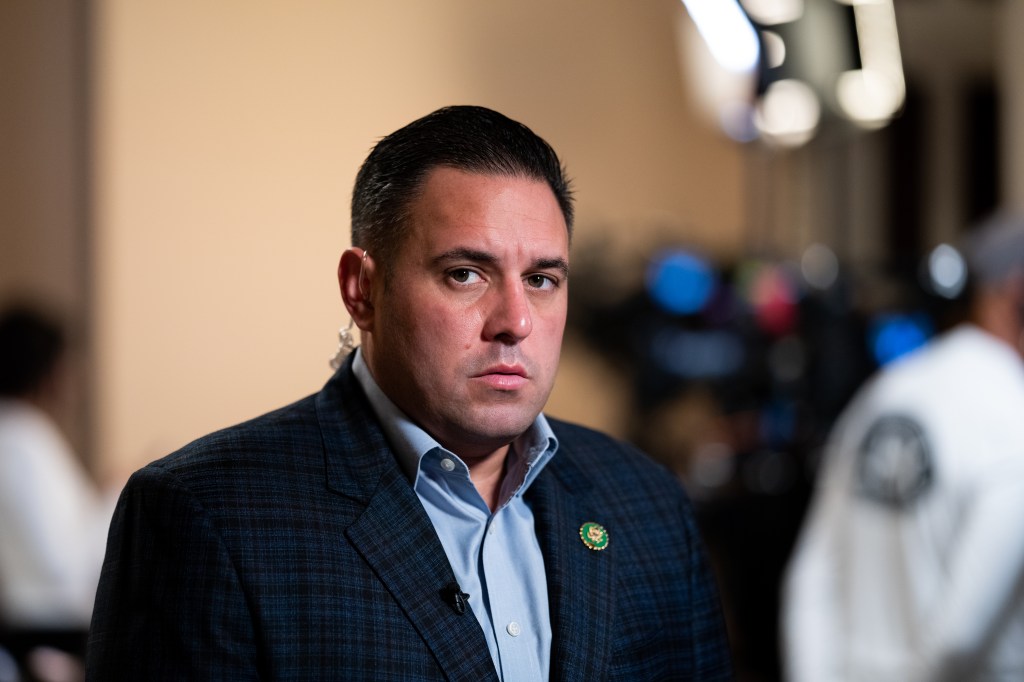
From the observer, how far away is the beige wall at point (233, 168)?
259 cm

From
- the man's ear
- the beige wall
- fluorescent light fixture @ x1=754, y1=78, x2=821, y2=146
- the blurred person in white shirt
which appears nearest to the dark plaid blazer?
the man's ear

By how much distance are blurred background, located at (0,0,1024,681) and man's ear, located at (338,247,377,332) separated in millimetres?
218

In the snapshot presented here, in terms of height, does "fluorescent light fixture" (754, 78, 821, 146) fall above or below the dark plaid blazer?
above

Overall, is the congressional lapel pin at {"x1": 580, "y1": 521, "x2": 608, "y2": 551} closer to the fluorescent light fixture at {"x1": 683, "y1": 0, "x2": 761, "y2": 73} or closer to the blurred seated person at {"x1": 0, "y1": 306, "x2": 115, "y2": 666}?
the fluorescent light fixture at {"x1": 683, "y1": 0, "x2": 761, "y2": 73}

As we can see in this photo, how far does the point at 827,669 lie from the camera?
8.52 feet

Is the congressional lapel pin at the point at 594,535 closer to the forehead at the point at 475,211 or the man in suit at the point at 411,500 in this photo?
the man in suit at the point at 411,500

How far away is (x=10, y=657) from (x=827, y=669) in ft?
6.99

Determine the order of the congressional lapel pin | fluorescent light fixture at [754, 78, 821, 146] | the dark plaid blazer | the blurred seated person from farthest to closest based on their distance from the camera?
1. fluorescent light fixture at [754, 78, 821, 146]
2. the blurred seated person
3. the congressional lapel pin
4. the dark plaid blazer

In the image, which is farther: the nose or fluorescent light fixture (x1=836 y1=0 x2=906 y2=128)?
fluorescent light fixture (x1=836 y1=0 x2=906 y2=128)

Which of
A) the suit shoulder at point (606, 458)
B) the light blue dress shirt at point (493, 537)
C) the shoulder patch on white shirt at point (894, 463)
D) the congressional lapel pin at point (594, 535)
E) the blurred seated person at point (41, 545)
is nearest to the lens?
the light blue dress shirt at point (493, 537)

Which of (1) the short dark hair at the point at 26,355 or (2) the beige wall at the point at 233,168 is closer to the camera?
(2) the beige wall at the point at 233,168

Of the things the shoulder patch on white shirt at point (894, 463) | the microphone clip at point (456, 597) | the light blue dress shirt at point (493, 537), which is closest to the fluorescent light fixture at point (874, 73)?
the shoulder patch on white shirt at point (894, 463)

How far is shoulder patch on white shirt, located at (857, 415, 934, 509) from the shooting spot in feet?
8.21

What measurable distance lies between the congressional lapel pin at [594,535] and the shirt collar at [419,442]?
0.09 meters
